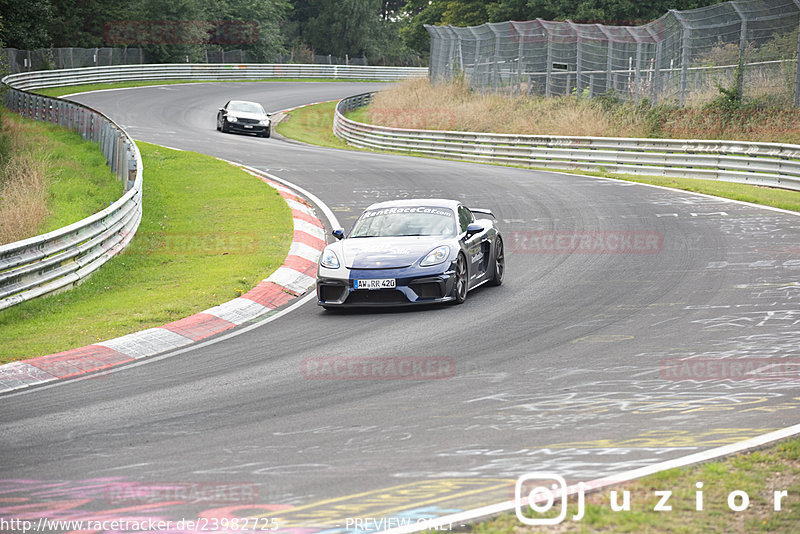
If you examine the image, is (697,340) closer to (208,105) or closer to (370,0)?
(208,105)

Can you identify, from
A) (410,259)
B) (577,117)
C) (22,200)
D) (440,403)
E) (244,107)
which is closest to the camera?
(440,403)

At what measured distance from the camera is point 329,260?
12.3 metres

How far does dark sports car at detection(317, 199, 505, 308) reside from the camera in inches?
463

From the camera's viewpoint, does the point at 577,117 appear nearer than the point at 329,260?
No

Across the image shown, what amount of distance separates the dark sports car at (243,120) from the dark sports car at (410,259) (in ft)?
91.4

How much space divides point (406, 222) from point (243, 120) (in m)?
28.4

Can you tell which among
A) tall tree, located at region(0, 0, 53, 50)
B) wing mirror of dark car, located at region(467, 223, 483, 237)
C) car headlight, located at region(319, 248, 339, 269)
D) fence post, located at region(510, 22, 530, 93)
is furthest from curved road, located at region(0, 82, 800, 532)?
tall tree, located at region(0, 0, 53, 50)

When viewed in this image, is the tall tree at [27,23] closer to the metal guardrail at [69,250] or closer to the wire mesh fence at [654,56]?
the wire mesh fence at [654,56]

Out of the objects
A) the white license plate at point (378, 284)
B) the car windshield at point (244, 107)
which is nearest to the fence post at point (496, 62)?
the car windshield at point (244, 107)

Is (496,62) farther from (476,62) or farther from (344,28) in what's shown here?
(344,28)

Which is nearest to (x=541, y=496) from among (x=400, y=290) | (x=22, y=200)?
(x=400, y=290)

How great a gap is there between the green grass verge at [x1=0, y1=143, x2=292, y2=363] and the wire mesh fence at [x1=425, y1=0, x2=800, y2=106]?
13.3 metres

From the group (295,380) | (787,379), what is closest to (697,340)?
(787,379)

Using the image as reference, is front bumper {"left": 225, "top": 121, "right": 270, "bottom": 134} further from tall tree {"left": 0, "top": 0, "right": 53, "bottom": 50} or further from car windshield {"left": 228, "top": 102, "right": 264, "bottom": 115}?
tall tree {"left": 0, "top": 0, "right": 53, "bottom": 50}
